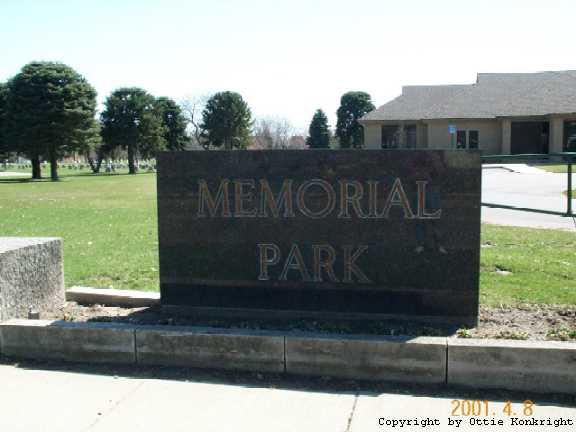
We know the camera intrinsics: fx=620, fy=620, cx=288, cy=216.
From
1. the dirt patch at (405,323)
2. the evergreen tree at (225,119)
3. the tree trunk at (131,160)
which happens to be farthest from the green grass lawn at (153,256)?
the evergreen tree at (225,119)

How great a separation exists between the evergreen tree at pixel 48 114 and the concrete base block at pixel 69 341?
45.0 meters

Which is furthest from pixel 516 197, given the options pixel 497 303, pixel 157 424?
pixel 157 424

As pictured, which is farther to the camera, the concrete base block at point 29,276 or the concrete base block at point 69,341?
the concrete base block at point 29,276

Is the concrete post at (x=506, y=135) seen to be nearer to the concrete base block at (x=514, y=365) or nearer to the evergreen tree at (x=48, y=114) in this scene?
the evergreen tree at (x=48, y=114)

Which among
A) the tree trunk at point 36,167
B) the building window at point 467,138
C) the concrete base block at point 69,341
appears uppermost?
the building window at point 467,138

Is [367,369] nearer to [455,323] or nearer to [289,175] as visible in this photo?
[455,323]

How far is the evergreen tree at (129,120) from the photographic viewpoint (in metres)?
69.1

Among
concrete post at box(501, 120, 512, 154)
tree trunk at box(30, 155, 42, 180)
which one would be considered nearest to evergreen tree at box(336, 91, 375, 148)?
concrete post at box(501, 120, 512, 154)

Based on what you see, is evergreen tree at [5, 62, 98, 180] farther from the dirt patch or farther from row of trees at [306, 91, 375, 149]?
the dirt patch

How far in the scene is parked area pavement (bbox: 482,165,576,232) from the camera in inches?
514

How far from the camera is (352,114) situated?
74062mm

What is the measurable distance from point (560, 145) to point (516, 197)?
82.5ft

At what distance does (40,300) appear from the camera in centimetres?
548

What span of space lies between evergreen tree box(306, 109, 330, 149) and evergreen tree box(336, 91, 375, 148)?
1787 mm
